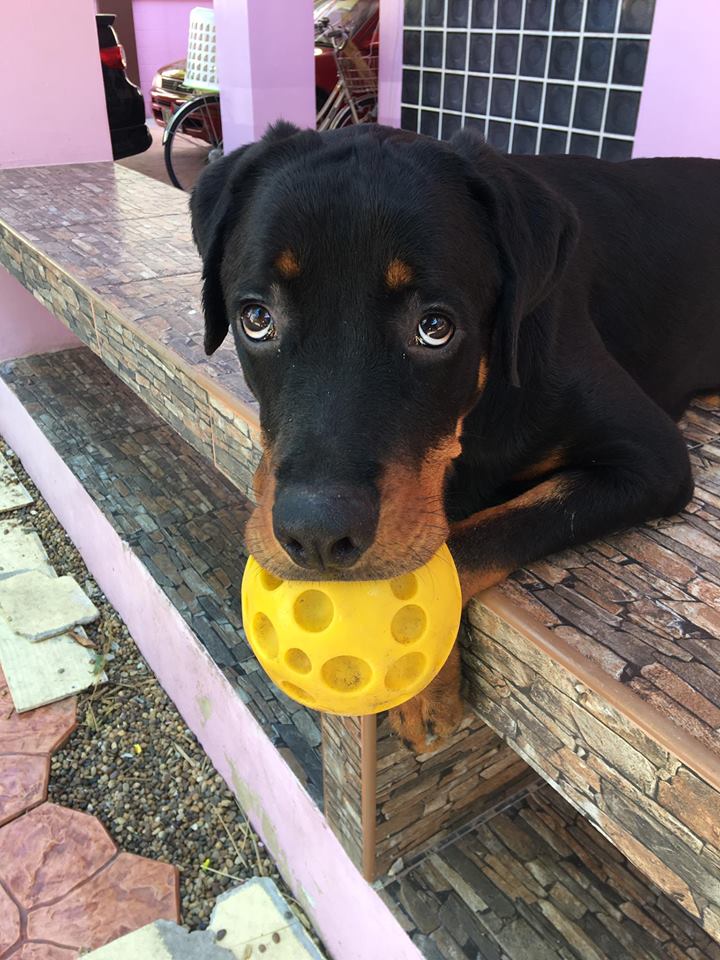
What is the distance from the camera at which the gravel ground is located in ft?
9.15

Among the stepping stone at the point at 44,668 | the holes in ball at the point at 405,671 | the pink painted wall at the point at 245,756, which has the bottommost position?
the stepping stone at the point at 44,668

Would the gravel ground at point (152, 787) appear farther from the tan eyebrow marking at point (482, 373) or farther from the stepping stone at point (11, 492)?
the tan eyebrow marking at point (482, 373)

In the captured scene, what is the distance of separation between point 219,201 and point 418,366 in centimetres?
64

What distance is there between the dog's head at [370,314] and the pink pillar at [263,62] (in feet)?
18.4

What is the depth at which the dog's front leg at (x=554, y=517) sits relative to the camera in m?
1.57

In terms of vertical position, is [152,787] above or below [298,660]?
below

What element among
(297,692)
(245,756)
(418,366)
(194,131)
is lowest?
(245,756)

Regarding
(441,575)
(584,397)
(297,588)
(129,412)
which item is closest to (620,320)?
(584,397)

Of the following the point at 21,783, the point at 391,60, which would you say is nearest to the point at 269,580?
the point at 21,783

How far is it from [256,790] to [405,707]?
1.19 m

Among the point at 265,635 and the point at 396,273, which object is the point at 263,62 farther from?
the point at 265,635

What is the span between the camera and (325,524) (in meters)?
1.24

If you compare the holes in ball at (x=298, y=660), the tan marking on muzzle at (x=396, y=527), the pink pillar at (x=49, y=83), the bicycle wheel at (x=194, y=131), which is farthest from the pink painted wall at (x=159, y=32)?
the holes in ball at (x=298, y=660)

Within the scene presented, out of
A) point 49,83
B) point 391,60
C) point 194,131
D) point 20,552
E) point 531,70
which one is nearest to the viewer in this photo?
point 20,552
